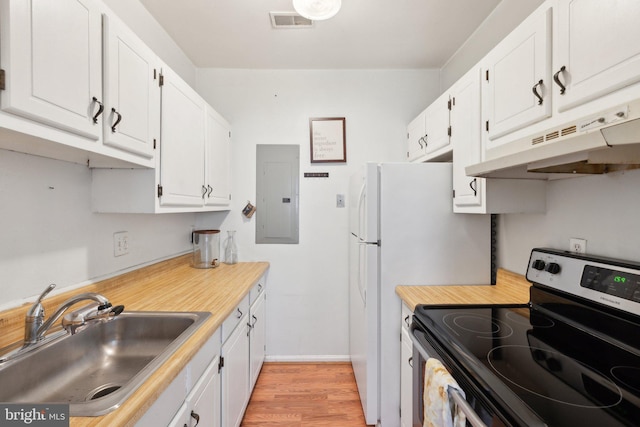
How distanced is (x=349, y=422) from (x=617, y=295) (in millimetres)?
1638

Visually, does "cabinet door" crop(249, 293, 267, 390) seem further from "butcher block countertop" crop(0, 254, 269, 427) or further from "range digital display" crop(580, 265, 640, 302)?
"range digital display" crop(580, 265, 640, 302)

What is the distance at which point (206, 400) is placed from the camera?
1.19 metres

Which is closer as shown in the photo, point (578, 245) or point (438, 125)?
point (578, 245)

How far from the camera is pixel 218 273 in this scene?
2.19 meters

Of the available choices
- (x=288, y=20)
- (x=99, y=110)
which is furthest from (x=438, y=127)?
(x=99, y=110)

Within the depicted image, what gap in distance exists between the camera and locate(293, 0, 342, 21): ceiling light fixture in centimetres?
156

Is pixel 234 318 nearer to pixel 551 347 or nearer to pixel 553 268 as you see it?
pixel 551 347

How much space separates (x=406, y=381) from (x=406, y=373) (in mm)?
43

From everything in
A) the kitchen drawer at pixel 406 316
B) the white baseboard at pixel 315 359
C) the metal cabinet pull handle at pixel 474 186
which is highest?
the metal cabinet pull handle at pixel 474 186

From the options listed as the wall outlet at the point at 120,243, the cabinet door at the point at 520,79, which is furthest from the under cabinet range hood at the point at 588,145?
the wall outlet at the point at 120,243

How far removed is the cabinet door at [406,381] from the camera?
4.95 ft

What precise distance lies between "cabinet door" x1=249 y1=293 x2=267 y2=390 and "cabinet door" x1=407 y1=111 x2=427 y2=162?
5.81ft

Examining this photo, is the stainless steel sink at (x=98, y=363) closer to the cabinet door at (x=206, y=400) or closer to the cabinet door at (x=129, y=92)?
the cabinet door at (x=206, y=400)

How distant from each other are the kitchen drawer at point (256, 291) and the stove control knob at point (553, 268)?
5.61 ft
